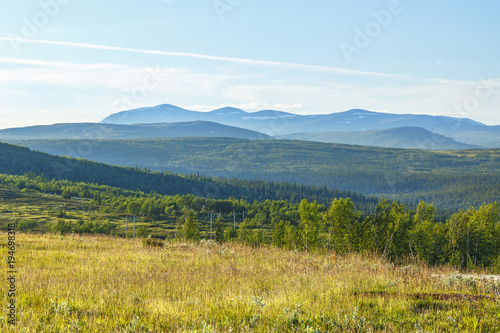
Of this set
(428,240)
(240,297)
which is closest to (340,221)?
(428,240)

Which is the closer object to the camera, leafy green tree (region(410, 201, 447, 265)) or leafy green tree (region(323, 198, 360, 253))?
leafy green tree (region(410, 201, 447, 265))

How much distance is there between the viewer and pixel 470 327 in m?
8.37

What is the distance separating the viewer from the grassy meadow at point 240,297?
8.31 metres

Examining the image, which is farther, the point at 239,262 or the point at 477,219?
the point at 477,219

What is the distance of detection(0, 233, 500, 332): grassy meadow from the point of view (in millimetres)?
8312

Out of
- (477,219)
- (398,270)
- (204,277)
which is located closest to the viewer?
(204,277)

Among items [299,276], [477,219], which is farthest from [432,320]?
[477,219]

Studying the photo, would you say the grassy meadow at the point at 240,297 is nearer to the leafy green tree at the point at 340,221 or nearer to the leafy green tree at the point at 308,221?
the leafy green tree at the point at 340,221

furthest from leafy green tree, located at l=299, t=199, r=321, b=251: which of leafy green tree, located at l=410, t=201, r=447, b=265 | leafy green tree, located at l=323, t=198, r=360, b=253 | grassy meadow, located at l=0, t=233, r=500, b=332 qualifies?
grassy meadow, located at l=0, t=233, r=500, b=332

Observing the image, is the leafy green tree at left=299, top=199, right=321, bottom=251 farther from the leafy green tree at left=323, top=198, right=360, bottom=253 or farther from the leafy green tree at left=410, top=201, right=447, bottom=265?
the leafy green tree at left=410, top=201, right=447, bottom=265

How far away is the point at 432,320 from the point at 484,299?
2855 mm

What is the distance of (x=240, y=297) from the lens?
33.1 ft

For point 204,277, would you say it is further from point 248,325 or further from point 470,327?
point 470,327

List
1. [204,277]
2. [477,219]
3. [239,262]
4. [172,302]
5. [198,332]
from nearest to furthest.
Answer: [198,332]
[172,302]
[204,277]
[239,262]
[477,219]
